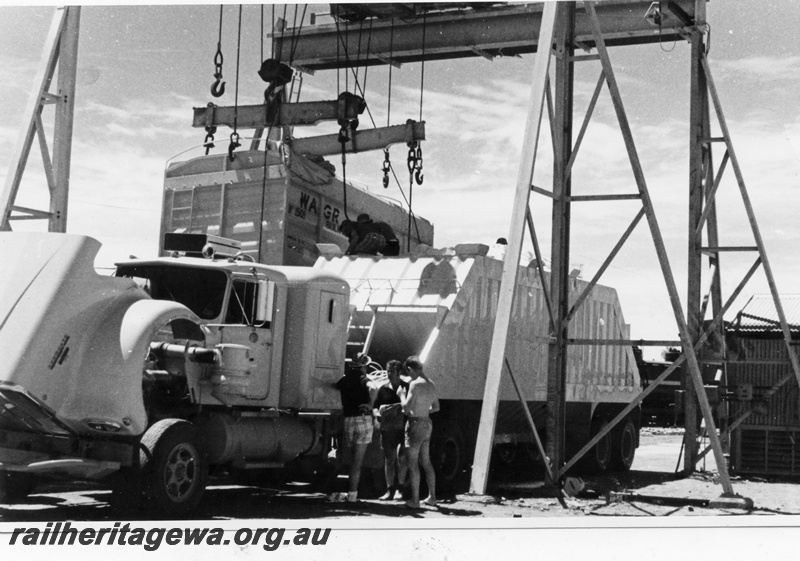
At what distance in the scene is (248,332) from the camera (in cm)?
1172

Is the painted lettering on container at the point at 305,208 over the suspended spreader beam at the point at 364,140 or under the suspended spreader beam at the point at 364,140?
under

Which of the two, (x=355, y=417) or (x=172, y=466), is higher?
(x=355, y=417)

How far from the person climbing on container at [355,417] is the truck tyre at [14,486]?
3.54 meters

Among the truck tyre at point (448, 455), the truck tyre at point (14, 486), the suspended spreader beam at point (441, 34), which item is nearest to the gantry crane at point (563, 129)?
the suspended spreader beam at point (441, 34)

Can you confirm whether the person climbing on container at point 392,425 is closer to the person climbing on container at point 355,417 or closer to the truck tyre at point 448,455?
the person climbing on container at point 355,417

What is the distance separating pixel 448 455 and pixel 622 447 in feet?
20.0

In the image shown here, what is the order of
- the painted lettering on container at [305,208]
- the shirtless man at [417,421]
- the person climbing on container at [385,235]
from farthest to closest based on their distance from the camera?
1. the painted lettering on container at [305,208]
2. the person climbing on container at [385,235]
3. the shirtless man at [417,421]

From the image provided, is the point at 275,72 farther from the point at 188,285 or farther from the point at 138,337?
the point at 138,337

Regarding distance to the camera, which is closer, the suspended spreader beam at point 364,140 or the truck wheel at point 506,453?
the truck wheel at point 506,453

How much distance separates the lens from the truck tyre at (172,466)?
Result: 10.1 m

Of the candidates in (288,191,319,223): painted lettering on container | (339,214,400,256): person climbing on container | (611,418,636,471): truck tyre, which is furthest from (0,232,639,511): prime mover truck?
(611,418,636,471): truck tyre

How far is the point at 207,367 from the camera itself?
37.2 feet

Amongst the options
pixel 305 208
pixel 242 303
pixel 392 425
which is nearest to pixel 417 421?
pixel 392 425

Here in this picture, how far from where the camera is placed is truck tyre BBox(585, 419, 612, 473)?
18.0 metres
